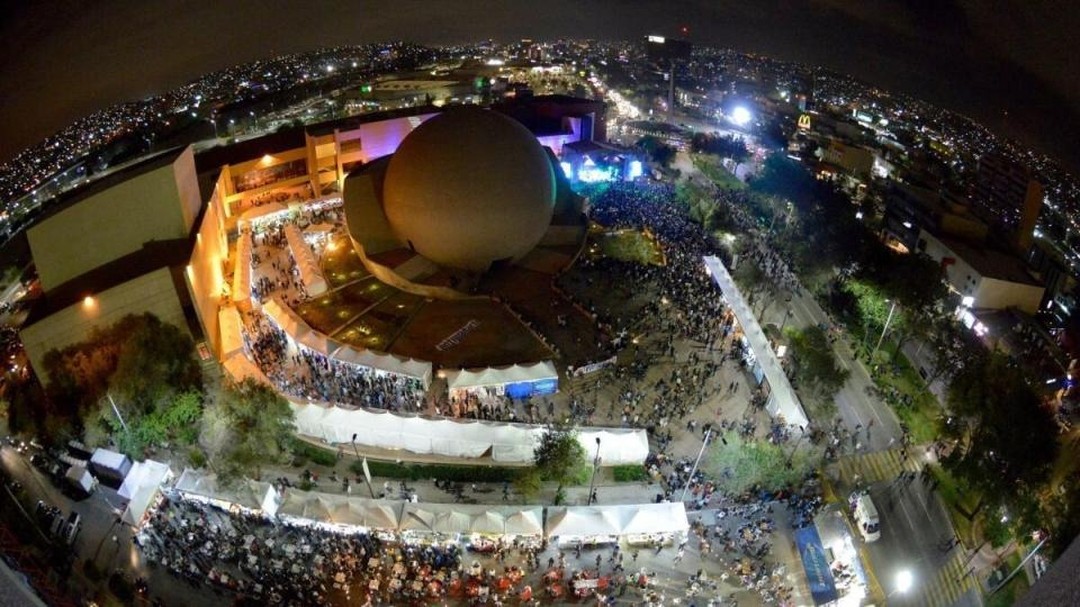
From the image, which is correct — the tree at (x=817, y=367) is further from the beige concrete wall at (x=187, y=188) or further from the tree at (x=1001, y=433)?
the beige concrete wall at (x=187, y=188)

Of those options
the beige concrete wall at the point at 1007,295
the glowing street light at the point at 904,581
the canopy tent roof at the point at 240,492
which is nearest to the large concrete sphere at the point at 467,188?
the canopy tent roof at the point at 240,492

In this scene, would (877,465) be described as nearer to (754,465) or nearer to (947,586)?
(947,586)

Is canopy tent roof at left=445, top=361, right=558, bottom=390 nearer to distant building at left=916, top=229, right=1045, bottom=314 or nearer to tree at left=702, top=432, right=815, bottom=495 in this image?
tree at left=702, top=432, right=815, bottom=495

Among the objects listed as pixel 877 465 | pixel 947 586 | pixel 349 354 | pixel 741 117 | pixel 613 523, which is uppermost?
pixel 741 117

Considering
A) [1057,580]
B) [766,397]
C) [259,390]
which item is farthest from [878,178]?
[1057,580]

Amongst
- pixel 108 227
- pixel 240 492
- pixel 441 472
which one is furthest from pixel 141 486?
pixel 108 227

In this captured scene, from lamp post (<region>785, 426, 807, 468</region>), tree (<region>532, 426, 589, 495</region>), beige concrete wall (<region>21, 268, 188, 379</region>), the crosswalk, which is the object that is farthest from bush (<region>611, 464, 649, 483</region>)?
beige concrete wall (<region>21, 268, 188, 379</region>)
